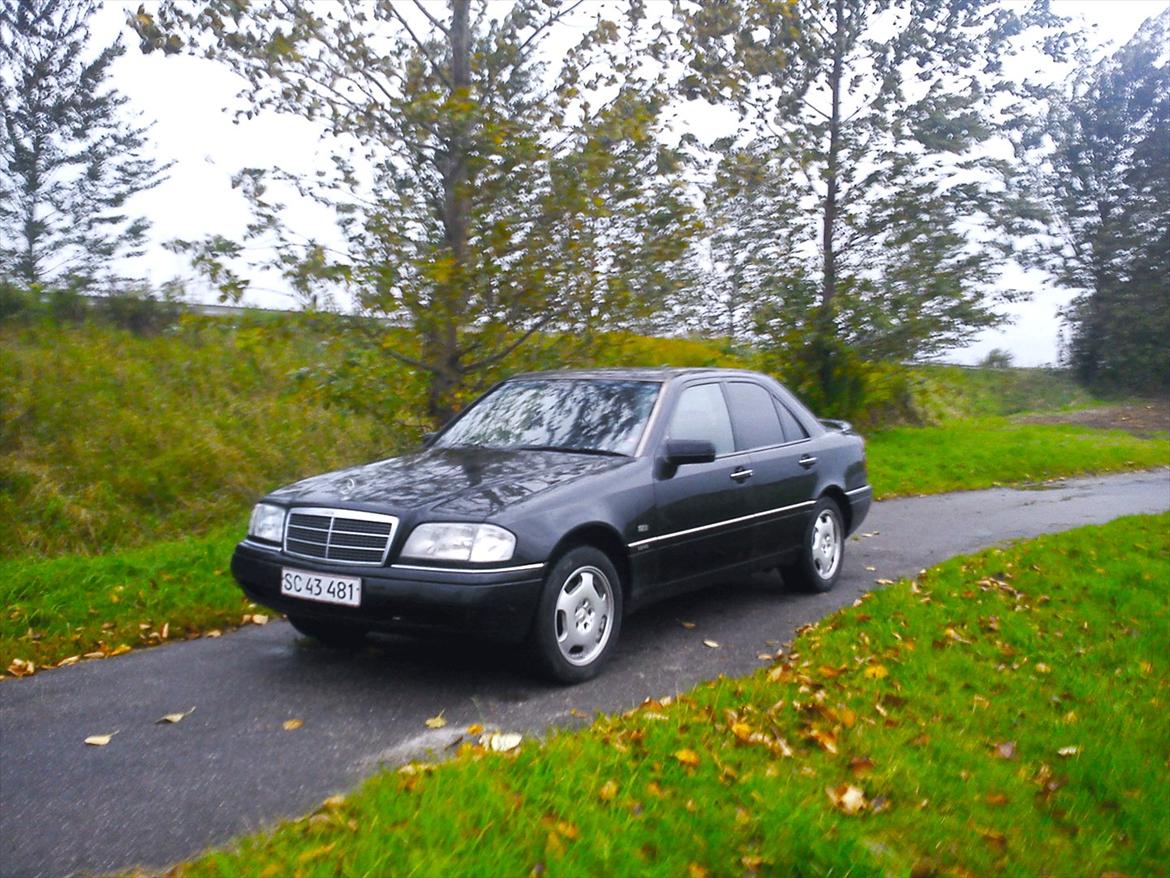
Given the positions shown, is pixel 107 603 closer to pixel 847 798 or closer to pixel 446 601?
pixel 446 601

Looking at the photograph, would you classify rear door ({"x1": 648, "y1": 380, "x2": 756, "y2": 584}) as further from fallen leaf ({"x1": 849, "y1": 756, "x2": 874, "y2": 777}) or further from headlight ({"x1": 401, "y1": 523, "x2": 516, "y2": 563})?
fallen leaf ({"x1": 849, "y1": 756, "x2": 874, "y2": 777})

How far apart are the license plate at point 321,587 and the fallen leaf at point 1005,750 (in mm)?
2804

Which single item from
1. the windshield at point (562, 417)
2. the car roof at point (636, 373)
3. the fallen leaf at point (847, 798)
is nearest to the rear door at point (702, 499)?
the car roof at point (636, 373)

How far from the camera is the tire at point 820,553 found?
7613mm

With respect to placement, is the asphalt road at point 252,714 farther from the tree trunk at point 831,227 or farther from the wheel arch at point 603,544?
the tree trunk at point 831,227

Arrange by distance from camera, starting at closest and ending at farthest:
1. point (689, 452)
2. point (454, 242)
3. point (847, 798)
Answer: point (847, 798), point (689, 452), point (454, 242)

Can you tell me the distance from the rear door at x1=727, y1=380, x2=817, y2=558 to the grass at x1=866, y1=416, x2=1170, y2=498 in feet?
22.1

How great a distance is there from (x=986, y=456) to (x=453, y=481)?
14.2 metres

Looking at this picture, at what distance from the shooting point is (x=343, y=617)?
5246mm

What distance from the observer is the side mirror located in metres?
6.07

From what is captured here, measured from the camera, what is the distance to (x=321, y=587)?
5301mm

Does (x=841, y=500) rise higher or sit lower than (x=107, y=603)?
higher

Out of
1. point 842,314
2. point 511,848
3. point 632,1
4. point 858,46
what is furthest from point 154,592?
point 858,46

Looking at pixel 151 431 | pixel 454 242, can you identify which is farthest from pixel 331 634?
pixel 151 431
